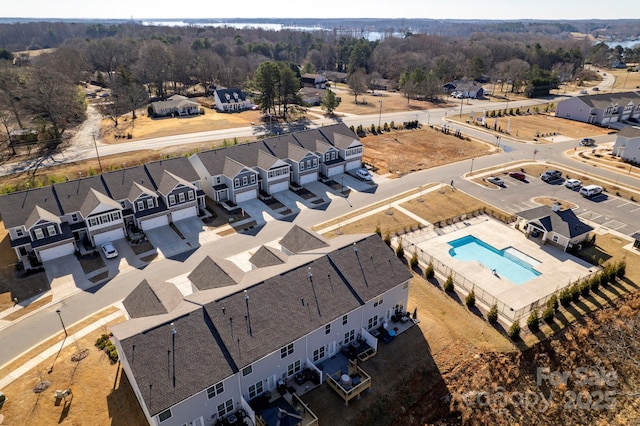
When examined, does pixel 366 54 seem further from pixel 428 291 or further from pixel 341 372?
pixel 341 372

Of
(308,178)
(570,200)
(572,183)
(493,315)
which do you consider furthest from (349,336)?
(572,183)

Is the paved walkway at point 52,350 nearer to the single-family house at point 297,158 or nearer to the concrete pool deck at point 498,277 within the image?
the concrete pool deck at point 498,277

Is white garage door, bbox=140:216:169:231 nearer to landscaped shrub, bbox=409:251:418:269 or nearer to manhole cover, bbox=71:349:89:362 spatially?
manhole cover, bbox=71:349:89:362

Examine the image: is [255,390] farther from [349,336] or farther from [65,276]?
[65,276]

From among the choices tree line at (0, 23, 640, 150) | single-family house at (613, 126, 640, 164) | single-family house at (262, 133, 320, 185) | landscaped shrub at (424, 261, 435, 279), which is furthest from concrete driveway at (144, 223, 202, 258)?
single-family house at (613, 126, 640, 164)

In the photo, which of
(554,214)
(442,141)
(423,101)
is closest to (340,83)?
(423,101)

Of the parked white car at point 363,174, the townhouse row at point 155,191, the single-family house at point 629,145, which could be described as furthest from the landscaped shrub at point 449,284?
the single-family house at point 629,145
